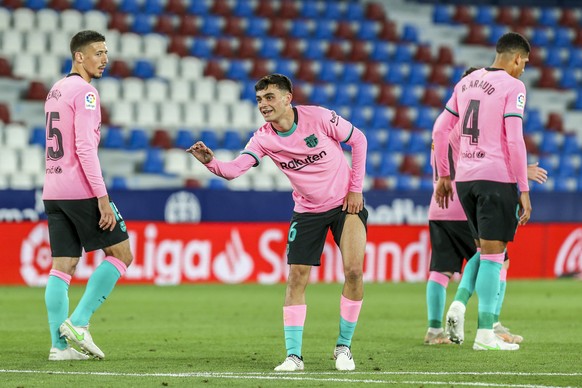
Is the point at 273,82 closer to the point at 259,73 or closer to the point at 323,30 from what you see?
the point at 259,73

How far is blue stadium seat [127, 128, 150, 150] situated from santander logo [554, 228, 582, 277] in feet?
24.3

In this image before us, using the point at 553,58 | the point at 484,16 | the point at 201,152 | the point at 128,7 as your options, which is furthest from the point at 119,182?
the point at 201,152

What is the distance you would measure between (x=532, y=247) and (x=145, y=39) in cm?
867

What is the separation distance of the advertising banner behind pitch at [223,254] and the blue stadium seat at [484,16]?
10083 millimetres

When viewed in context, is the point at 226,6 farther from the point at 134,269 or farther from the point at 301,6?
the point at 134,269

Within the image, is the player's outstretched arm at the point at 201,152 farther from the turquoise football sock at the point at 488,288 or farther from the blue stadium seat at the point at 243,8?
the blue stadium seat at the point at 243,8

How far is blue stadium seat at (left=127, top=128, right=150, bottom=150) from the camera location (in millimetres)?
21469

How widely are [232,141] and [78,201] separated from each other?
544 inches

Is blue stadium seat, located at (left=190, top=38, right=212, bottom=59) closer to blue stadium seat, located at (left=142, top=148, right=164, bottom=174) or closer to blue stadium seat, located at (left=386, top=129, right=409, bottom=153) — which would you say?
blue stadium seat, located at (left=142, top=148, right=164, bottom=174)

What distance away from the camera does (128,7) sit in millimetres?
24031

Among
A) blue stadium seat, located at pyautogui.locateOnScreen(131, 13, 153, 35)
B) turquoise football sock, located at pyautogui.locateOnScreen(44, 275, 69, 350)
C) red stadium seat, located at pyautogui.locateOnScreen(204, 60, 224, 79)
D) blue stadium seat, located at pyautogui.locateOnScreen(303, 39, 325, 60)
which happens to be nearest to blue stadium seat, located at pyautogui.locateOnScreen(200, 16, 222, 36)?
red stadium seat, located at pyautogui.locateOnScreen(204, 60, 224, 79)

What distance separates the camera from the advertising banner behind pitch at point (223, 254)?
16.3 metres

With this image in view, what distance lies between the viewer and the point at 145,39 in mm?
23344

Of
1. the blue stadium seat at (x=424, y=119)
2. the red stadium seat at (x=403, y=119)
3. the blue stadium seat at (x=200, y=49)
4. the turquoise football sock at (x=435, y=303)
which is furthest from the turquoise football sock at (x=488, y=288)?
the blue stadium seat at (x=424, y=119)
